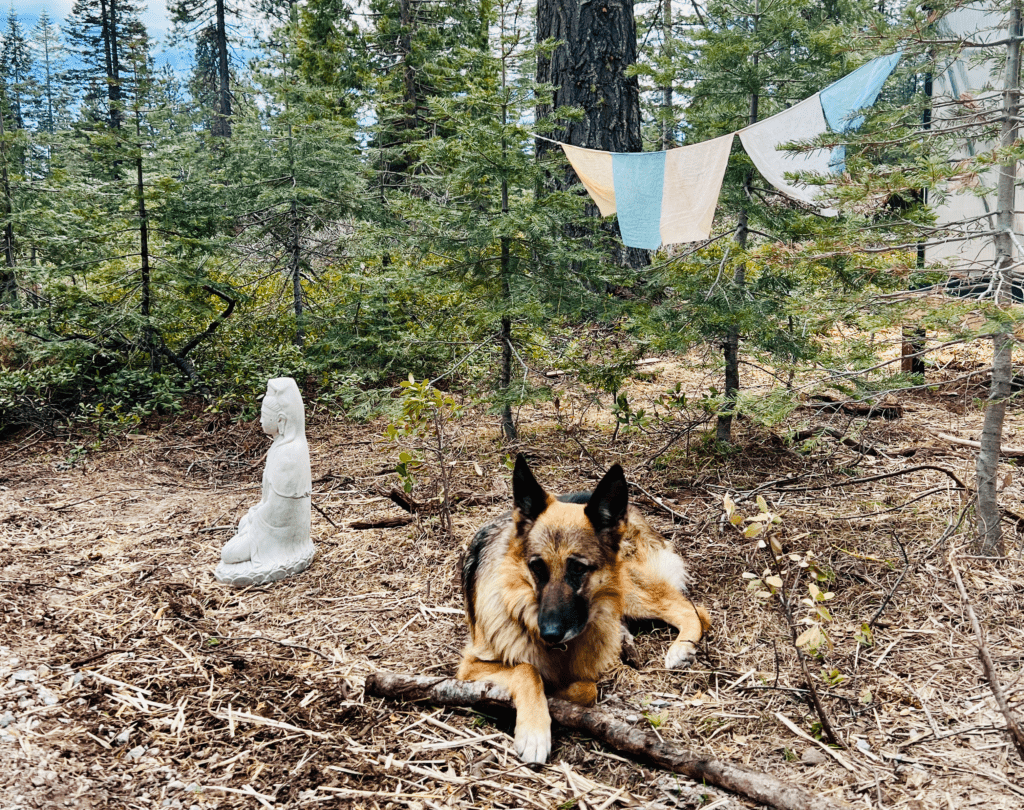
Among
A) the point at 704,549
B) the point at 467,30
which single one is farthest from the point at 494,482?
the point at 467,30

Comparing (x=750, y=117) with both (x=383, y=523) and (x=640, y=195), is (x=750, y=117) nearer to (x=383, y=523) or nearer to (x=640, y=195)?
(x=640, y=195)

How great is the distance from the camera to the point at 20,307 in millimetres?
7539

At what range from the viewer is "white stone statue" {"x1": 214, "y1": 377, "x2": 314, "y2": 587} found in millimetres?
4156

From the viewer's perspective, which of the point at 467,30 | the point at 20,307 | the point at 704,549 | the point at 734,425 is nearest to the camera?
the point at 704,549

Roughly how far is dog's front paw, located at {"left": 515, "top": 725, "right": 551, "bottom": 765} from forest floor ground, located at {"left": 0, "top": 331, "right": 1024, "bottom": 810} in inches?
1.8

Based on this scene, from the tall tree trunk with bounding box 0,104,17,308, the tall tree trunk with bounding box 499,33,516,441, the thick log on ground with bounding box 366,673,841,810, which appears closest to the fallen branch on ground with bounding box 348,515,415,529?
the tall tree trunk with bounding box 499,33,516,441

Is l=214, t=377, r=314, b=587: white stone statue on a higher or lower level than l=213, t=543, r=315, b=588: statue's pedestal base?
higher

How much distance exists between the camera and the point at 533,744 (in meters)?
2.56

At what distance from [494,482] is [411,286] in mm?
1786

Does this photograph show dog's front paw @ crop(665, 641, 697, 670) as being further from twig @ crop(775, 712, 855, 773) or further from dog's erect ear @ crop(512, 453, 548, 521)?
dog's erect ear @ crop(512, 453, 548, 521)

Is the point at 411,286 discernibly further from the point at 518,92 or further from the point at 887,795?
the point at 887,795

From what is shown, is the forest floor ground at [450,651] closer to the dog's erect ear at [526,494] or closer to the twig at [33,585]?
the twig at [33,585]

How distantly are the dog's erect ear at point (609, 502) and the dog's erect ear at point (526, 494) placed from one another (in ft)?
0.68

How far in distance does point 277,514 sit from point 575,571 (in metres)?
2.25
